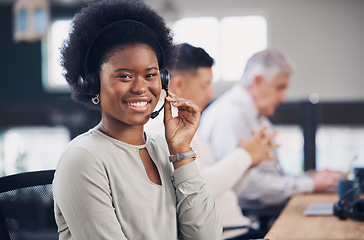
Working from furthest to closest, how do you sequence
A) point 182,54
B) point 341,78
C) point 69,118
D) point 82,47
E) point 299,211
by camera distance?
point 341,78, point 69,118, point 182,54, point 299,211, point 82,47

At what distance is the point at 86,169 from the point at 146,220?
0.56 feet

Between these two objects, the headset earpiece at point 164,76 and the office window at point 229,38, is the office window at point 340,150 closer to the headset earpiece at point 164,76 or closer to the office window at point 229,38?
the headset earpiece at point 164,76

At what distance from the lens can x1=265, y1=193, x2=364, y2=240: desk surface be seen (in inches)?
56.4

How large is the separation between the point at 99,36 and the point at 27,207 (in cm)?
44

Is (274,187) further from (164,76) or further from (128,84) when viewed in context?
(128,84)

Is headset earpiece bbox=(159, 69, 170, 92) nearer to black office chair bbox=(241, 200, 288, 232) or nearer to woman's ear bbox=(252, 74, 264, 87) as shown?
black office chair bbox=(241, 200, 288, 232)

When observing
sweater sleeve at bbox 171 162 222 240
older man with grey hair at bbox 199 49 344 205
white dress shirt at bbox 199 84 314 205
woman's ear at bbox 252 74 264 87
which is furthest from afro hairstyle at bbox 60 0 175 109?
woman's ear at bbox 252 74 264 87

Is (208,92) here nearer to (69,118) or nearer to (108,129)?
(108,129)

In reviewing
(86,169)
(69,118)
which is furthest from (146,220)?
(69,118)

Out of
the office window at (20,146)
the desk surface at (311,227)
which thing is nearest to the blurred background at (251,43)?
the office window at (20,146)

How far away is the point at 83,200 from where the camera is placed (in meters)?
0.99

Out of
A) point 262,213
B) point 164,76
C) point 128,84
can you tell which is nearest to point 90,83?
point 128,84

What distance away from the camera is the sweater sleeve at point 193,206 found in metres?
1.12

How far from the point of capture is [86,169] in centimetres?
101
